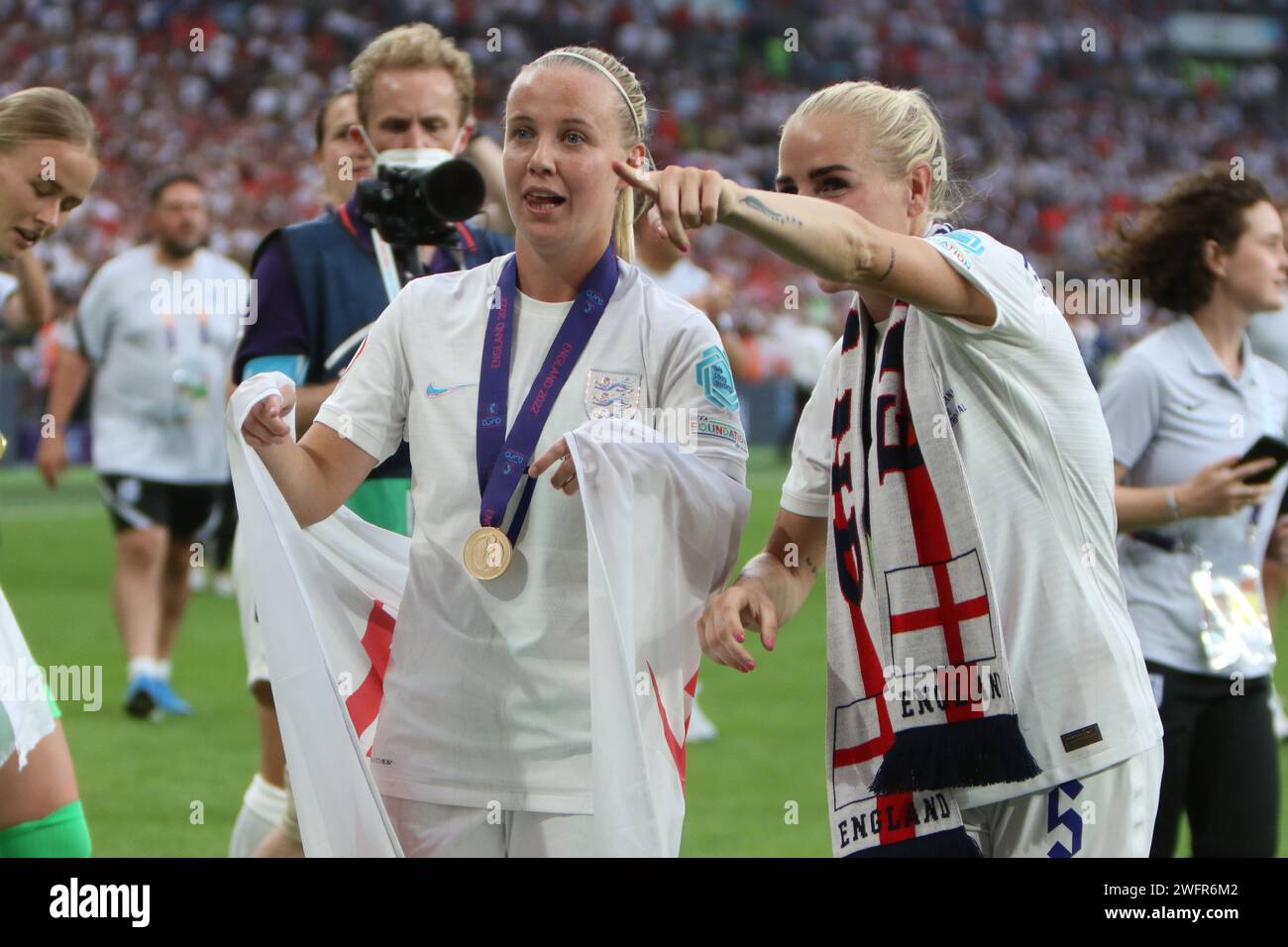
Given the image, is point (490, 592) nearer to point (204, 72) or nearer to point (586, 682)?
point (586, 682)

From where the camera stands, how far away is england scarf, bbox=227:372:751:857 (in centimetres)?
275

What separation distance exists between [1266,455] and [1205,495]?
19 centimetres

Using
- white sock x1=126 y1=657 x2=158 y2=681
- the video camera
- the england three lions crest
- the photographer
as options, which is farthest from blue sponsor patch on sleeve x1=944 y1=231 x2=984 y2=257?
white sock x1=126 y1=657 x2=158 y2=681

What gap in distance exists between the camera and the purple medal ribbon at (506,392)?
2891 mm

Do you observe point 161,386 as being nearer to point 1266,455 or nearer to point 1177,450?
point 1177,450

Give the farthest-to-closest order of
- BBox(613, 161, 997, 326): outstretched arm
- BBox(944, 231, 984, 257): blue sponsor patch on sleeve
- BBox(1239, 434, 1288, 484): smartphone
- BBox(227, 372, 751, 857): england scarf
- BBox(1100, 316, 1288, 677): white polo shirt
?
1. BBox(1100, 316, 1288, 677): white polo shirt
2. BBox(1239, 434, 1288, 484): smartphone
3. BBox(227, 372, 751, 857): england scarf
4. BBox(944, 231, 984, 257): blue sponsor patch on sleeve
5. BBox(613, 161, 997, 326): outstretched arm

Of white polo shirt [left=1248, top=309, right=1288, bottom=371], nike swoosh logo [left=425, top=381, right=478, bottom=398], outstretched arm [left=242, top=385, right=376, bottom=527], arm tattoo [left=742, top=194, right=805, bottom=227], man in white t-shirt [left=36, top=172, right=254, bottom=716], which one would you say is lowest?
outstretched arm [left=242, top=385, right=376, bottom=527]

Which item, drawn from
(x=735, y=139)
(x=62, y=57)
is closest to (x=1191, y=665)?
(x=62, y=57)

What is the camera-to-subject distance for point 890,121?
2.87 meters

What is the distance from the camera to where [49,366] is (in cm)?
1823

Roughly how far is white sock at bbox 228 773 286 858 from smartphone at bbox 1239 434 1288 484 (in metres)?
2.57

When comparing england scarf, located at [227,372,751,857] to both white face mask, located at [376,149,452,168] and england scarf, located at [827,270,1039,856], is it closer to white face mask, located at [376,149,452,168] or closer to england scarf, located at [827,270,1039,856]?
england scarf, located at [827,270,1039,856]

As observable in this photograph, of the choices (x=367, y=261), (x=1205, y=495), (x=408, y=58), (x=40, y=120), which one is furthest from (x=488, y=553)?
(x=1205, y=495)
